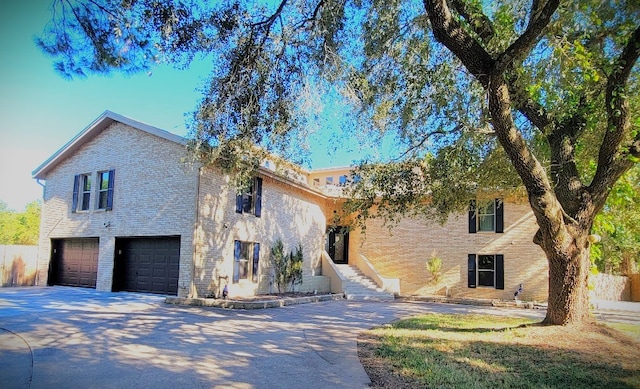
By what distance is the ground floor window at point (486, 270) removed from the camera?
1909 cm

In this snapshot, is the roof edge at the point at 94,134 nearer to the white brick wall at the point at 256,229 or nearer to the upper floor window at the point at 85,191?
the upper floor window at the point at 85,191

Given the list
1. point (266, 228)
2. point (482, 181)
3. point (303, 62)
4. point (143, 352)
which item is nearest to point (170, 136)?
point (266, 228)

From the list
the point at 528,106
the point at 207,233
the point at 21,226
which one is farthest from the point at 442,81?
the point at 21,226

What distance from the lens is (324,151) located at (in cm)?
1153

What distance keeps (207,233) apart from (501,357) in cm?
1043

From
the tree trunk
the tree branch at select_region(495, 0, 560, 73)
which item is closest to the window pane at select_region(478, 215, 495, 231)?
the tree trunk

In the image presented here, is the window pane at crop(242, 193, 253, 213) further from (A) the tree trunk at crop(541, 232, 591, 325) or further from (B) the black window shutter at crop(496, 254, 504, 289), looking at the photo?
(B) the black window shutter at crop(496, 254, 504, 289)

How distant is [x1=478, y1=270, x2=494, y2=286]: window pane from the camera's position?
1936cm

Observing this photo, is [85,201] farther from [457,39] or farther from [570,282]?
[570,282]

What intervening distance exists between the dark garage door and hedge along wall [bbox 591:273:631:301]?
830 inches

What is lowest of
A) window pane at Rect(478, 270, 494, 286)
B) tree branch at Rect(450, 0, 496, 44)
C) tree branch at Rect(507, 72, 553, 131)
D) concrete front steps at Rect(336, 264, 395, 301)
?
concrete front steps at Rect(336, 264, 395, 301)

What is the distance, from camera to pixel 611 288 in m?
24.2

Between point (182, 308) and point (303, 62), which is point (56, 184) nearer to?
point (182, 308)

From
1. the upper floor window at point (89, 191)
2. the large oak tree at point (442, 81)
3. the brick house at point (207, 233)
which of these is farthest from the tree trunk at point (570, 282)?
the upper floor window at point (89, 191)
